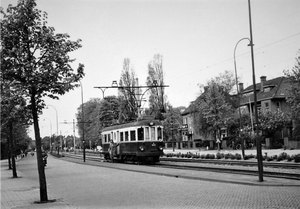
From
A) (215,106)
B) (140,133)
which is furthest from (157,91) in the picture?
(140,133)

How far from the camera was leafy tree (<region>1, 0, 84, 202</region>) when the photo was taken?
460 inches

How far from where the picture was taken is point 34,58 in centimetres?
1212

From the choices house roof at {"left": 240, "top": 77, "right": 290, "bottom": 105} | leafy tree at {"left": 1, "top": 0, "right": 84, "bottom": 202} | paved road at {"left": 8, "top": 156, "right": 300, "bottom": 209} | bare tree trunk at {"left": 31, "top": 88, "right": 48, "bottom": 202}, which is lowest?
paved road at {"left": 8, "top": 156, "right": 300, "bottom": 209}

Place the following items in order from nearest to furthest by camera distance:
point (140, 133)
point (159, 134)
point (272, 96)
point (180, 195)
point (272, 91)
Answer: point (180, 195) → point (140, 133) → point (159, 134) → point (272, 96) → point (272, 91)

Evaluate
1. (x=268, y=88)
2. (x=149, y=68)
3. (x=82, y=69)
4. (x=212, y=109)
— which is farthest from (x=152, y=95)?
(x=82, y=69)

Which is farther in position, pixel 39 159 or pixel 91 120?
pixel 91 120

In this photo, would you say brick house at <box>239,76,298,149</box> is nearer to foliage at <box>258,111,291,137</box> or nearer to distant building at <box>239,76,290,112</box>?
distant building at <box>239,76,290,112</box>

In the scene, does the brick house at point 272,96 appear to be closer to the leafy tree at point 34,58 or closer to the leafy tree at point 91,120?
the leafy tree at point 91,120

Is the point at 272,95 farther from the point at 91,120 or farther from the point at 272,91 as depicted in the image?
the point at 91,120

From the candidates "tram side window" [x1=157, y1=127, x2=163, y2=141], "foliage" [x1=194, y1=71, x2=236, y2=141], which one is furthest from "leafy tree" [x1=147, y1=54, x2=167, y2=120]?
"tram side window" [x1=157, y1=127, x2=163, y2=141]

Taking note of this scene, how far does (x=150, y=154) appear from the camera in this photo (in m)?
27.7

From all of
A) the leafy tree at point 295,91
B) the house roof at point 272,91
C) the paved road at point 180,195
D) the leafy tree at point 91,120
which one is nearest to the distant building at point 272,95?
the house roof at point 272,91

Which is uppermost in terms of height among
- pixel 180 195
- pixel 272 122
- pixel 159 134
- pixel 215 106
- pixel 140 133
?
pixel 215 106

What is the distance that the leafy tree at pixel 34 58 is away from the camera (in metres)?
11.7
